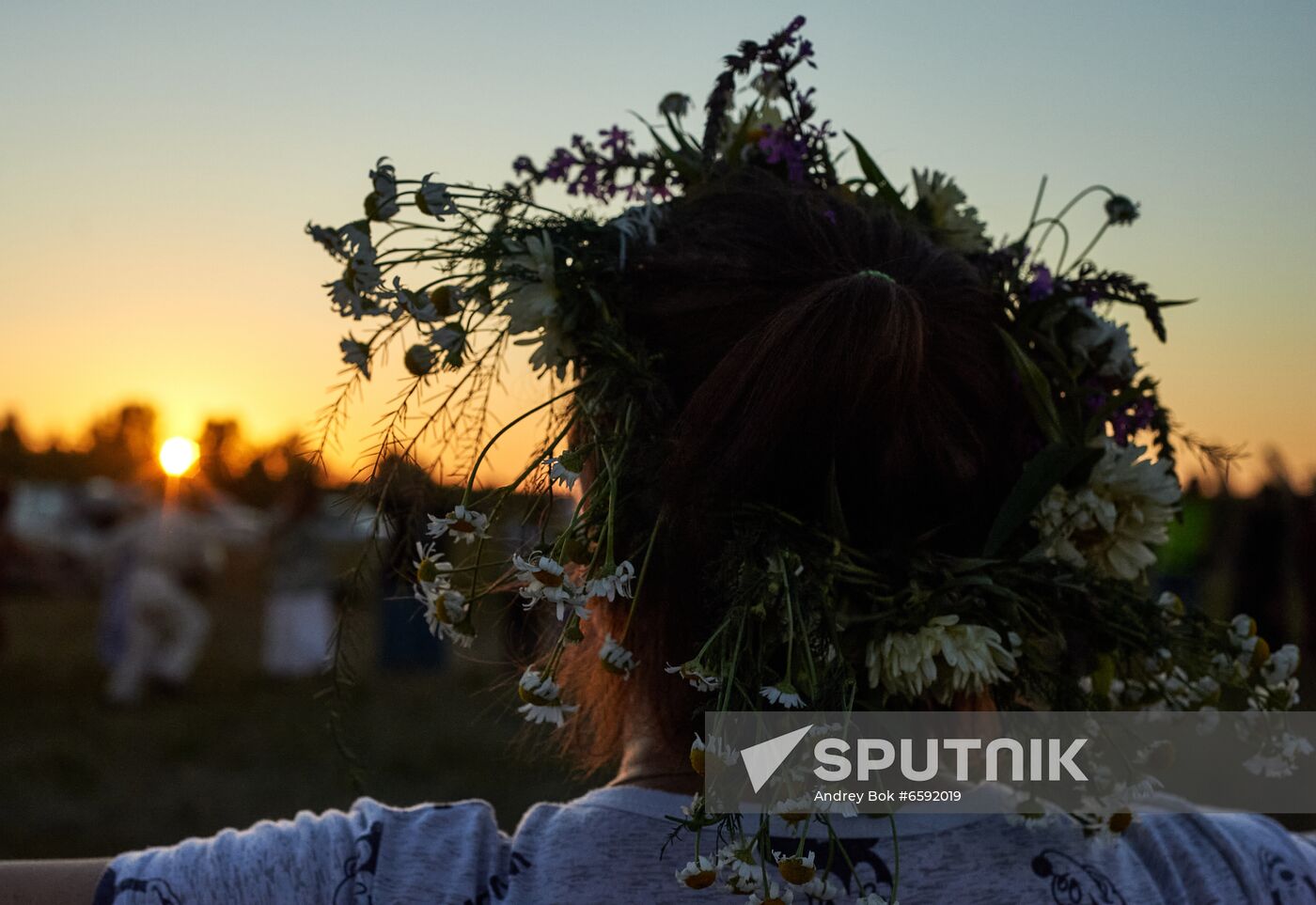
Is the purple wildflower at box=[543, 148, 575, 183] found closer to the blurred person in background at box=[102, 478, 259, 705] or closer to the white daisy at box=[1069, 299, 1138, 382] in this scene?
the white daisy at box=[1069, 299, 1138, 382]

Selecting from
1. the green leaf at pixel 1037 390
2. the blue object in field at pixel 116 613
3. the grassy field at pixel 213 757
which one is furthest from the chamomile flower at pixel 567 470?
the blue object in field at pixel 116 613

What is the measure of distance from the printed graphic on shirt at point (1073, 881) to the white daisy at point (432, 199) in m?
0.97

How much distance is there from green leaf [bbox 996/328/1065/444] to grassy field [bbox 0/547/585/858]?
284 cm

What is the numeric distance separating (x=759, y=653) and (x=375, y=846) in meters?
0.48

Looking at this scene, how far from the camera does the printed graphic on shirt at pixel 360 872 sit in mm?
1271

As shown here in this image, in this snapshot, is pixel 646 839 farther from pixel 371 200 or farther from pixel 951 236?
pixel 951 236

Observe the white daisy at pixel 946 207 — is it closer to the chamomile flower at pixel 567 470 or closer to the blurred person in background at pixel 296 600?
→ the chamomile flower at pixel 567 470

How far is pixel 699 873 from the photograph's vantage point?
106 centimetres

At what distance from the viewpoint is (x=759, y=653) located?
115cm

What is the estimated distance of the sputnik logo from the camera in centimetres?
→ 107

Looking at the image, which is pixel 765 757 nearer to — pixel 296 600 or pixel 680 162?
pixel 680 162

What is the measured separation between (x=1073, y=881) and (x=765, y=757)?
49cm

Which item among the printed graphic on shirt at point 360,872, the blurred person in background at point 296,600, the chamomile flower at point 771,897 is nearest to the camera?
the chamomile flower at point 771,897

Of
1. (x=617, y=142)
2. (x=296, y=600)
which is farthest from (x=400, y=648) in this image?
(x=617, y=142)
